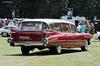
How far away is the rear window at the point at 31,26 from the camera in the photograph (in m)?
21.8

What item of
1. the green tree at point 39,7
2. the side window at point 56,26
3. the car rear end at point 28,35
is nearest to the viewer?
the car rear end at point 28,35

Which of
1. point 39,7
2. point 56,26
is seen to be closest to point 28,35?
point 56,26

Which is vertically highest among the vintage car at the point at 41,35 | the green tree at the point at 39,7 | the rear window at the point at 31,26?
the rear window at the point at 31,26

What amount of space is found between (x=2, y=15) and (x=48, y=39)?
81.3 m

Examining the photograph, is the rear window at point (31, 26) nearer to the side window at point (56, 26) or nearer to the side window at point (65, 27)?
the side window at point (56, 26)

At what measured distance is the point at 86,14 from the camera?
347 ft

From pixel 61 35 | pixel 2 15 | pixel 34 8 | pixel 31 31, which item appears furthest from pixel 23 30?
pixel 2 15

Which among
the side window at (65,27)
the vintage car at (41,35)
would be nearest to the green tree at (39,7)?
the side window at (65,27)

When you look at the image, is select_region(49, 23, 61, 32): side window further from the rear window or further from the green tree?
the green tree

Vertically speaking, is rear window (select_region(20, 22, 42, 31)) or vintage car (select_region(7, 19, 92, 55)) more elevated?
rear window (select_region(20, 22, 42, 31))

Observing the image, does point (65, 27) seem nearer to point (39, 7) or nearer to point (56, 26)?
point (56, 26)

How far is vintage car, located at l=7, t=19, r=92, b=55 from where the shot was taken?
21609 mm

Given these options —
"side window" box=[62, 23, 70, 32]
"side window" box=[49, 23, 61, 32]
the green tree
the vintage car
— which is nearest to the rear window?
the vintage car

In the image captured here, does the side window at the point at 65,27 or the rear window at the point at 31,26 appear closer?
the rear window at the point at 31,26
